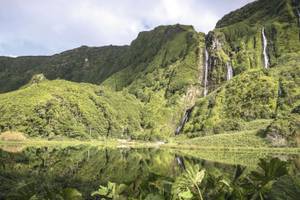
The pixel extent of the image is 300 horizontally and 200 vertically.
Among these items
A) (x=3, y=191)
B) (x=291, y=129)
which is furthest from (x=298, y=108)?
(x=3, y=191)

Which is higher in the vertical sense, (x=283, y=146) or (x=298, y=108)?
(x=298, y=108)

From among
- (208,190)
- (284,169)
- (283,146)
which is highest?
(284,169)

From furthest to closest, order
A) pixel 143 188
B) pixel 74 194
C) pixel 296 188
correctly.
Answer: pixel 143 188
pixel 74 194
pixel 296 188

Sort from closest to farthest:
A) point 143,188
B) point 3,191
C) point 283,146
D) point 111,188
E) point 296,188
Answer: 1. point 296,188
2. point 111,188
3. point 143,188
4. point 3,191
5. point 283,146

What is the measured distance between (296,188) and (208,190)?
344cm

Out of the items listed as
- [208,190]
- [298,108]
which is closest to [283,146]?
[298,108]

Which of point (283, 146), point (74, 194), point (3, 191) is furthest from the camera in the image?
point (283, 146)

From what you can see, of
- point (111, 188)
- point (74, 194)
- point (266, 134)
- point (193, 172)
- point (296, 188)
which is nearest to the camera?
point (296, 188)

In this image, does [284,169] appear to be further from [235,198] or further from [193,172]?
[193,172]

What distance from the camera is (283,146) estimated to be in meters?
181

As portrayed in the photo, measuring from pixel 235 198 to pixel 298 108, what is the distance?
202115 mm

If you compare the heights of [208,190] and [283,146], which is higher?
[208,190]

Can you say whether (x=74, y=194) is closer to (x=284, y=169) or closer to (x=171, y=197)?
(x=171, y=197)

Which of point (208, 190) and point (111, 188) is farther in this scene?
point (208, 190)
